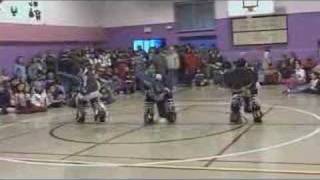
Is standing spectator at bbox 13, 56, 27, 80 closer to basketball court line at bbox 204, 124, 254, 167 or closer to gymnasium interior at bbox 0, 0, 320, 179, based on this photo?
gymnasium interior at bbox 0, 0, 320, 179

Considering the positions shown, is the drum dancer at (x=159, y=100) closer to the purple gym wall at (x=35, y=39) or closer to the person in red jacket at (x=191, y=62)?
the purple gym wall at (x=35, y=39)

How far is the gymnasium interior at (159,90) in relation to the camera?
7.27 meters

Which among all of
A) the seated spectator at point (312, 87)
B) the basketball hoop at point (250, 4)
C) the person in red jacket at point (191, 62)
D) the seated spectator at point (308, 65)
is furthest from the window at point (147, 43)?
the seated spectator at point (312, 87)

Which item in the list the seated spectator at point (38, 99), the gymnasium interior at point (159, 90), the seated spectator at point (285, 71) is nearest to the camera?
the gymnasium interior at point (159, 90)

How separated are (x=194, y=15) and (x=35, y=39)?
285 inches

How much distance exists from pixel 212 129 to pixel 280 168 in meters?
3.31

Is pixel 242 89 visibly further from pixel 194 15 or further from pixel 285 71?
pixel 194 15

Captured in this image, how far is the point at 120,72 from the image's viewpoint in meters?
19.5

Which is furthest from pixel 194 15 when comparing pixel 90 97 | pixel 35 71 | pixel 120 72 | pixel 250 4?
pixel 90 97

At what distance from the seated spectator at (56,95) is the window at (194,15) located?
8955mm

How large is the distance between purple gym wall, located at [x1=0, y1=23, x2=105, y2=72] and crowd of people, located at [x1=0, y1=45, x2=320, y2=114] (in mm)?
376

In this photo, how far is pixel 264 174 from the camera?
6.23m

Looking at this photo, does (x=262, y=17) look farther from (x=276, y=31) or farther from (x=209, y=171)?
(x=209, y=171)

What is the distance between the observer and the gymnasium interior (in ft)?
23.8
